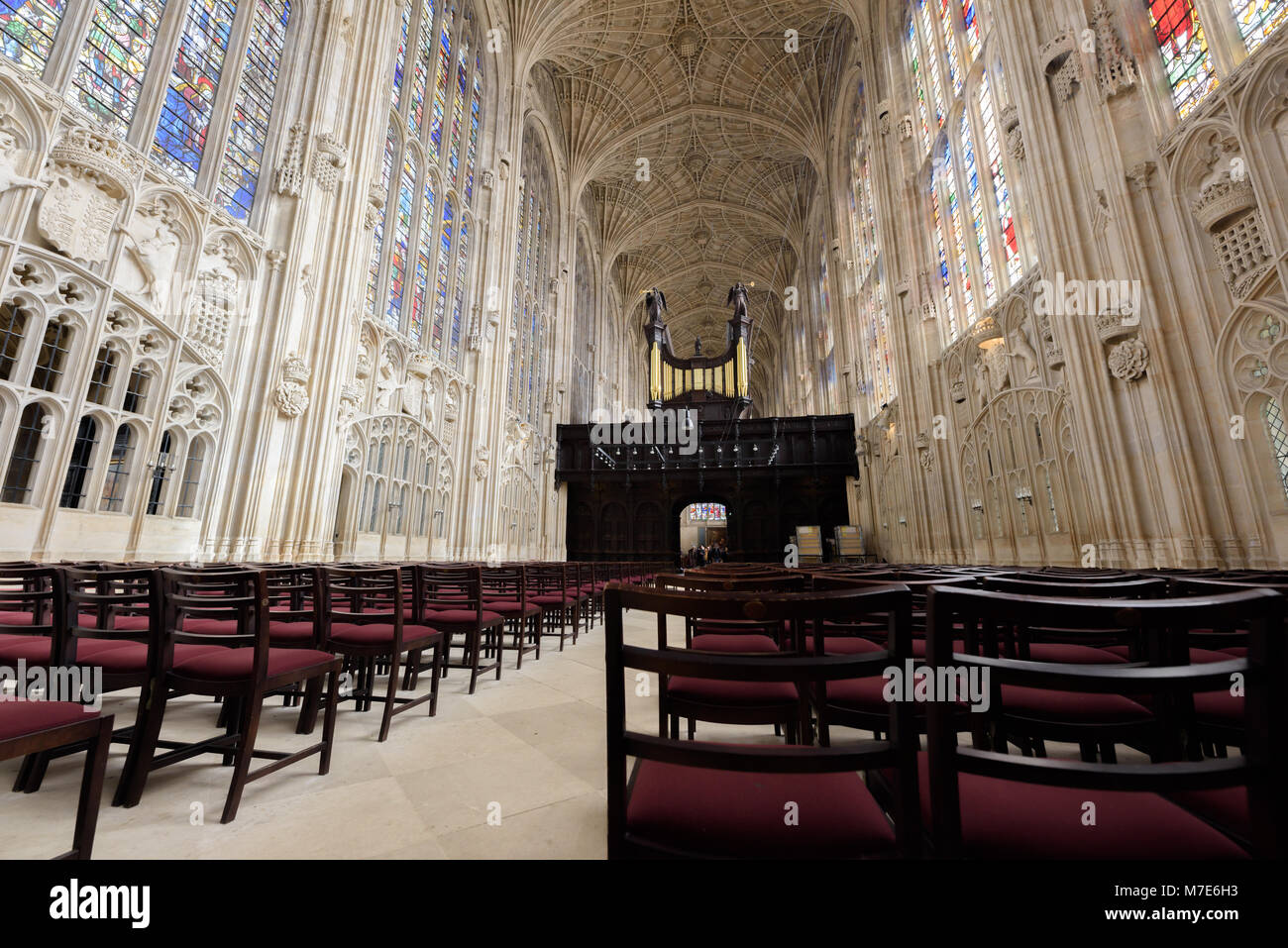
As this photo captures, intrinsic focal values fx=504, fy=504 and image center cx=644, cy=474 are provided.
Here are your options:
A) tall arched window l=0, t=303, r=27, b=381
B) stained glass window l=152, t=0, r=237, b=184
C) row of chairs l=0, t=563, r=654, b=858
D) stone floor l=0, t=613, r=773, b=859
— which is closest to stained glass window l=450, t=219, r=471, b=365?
stained glass window l=152, t=0, r=237, b=184

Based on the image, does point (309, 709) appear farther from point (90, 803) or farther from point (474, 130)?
point (474, 130)

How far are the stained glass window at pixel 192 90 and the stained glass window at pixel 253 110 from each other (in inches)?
10.3

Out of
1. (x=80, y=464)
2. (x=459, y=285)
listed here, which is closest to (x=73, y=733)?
(x=80, y=464)

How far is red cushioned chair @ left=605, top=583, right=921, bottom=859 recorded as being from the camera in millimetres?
898

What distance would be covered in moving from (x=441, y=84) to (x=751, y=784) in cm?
1398

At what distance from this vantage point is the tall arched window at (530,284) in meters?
14.3

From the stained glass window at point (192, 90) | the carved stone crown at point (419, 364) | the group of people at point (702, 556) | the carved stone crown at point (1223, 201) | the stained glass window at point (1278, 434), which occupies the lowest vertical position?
the group of people at point (702, 556)

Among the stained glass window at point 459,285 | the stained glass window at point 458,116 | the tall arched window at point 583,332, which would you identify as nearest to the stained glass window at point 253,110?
the stained glass window at point 458,116

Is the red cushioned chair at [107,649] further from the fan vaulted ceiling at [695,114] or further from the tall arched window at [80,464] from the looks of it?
the fan vaulted ceiling at [695,114]

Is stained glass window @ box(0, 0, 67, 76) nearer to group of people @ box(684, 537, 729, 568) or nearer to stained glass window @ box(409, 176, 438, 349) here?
stained glass window @ box(409, 176, 438, 349)

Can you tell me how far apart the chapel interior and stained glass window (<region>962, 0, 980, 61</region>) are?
0.48 feet

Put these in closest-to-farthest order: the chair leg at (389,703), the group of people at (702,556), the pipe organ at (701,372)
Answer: the chair leg at (389,703), the group of people at (702,556), the pipe organ at (701,372)
